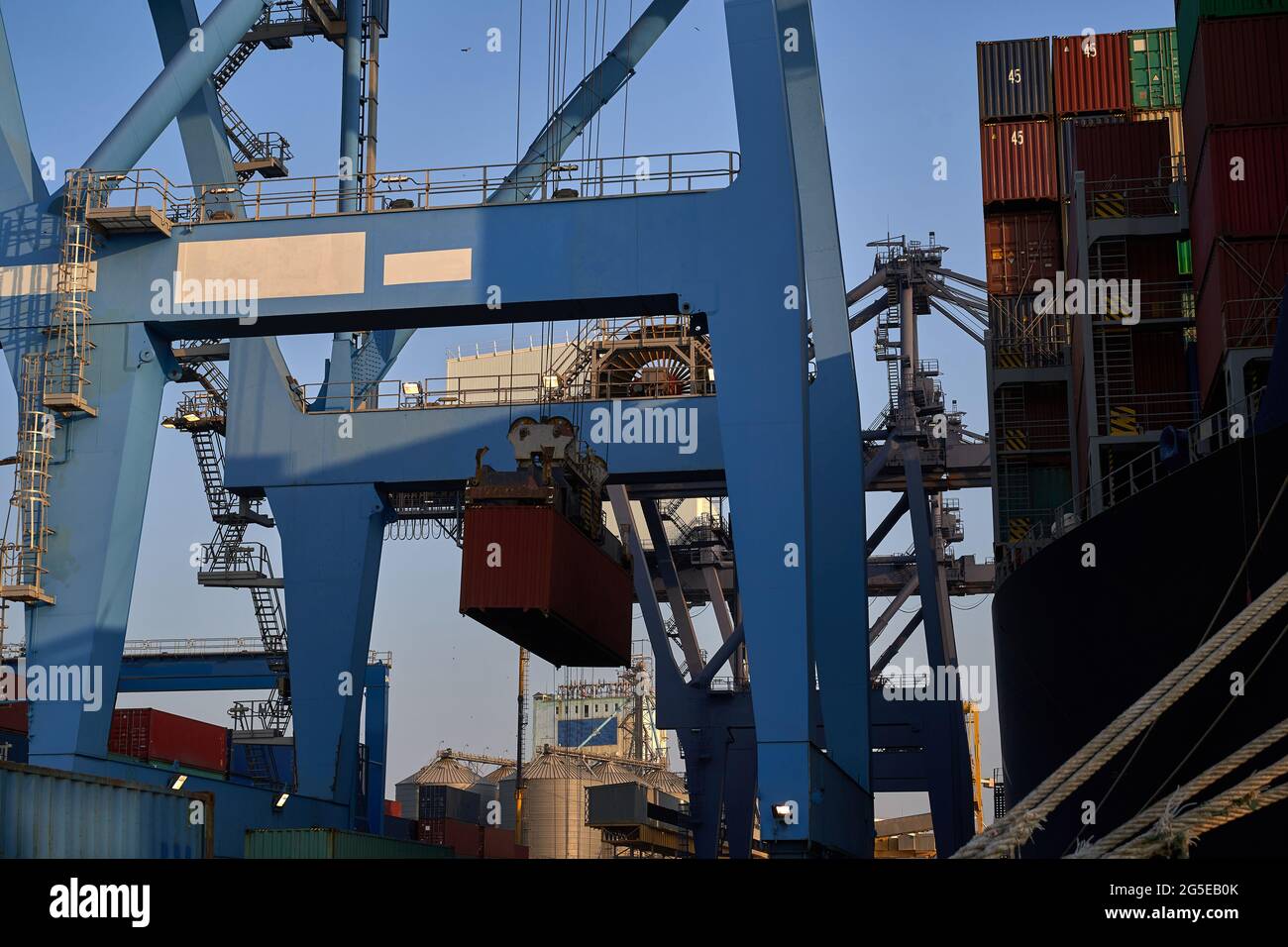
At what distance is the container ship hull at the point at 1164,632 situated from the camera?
1664cm

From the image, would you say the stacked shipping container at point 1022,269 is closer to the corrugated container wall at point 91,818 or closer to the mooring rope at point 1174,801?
the corrugated container wall at point 91,818

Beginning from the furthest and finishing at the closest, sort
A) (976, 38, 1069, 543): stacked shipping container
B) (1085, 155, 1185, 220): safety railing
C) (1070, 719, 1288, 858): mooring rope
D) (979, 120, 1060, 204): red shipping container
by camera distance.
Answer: (979, 120, 1060, 204): red shipping container < (976, 38, 1069, 543): stacked shipping container < (1085, 155, 1185, 220): safety railing < (1070, 719, 1288, 858): mooring rope

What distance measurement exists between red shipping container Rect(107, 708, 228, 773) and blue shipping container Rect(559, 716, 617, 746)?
2166 inches

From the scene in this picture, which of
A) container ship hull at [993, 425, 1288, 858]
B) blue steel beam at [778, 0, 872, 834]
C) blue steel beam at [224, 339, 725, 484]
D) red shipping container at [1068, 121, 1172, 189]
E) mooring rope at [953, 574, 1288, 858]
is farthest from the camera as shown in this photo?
red shipping container at [1068, 121, 1172, 189]

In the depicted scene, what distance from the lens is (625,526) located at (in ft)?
130

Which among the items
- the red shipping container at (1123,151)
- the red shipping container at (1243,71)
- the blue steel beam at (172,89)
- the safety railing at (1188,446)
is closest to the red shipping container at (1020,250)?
the red shipping container at (1123,151)

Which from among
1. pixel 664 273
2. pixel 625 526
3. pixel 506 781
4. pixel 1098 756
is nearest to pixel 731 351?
pixel 664 273

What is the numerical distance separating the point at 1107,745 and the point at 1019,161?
94.4ft

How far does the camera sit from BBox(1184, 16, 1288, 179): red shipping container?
904 inches

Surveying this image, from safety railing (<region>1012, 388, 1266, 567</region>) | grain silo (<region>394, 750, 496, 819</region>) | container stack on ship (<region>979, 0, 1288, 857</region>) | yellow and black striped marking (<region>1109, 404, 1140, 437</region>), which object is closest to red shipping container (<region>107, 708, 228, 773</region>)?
container stack on ship (<region>979, 0, 1288, 857</region>)

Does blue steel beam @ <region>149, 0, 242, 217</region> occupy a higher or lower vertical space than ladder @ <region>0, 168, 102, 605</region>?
higher

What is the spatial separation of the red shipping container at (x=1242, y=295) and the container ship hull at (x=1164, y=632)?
3774 millimetres

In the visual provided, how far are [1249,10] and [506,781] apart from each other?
6457 centimetres

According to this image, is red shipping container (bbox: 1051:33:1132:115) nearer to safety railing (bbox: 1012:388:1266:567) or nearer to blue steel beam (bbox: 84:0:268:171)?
safety railing (bbox: 1012:388:1266:567)
